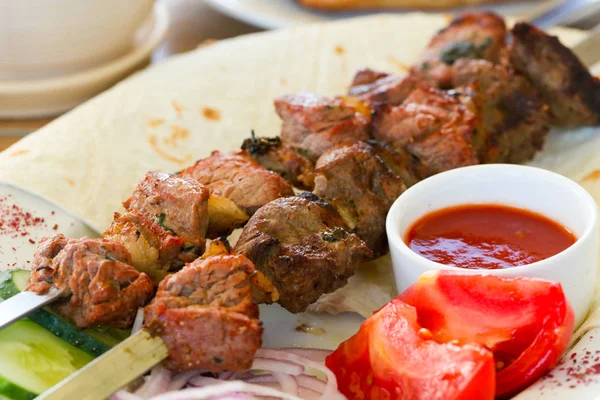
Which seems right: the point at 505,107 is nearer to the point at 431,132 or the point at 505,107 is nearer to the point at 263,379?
the point at 431,132

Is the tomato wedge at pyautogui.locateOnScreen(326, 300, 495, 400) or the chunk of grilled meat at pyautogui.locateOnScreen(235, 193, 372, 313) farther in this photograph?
the chunk of grilled meat at pyautogui.locateOnScreen(235, 193, 372, 313)

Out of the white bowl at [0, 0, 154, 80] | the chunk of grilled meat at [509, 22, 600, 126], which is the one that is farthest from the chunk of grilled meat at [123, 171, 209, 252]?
the white bowl at [0, 0, 154, 80]

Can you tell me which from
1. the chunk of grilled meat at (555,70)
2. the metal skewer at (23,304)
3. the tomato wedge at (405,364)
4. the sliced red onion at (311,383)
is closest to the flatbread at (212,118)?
the chunk of grilled meat at (555,70)

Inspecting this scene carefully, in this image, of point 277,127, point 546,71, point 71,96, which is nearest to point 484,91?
point 546,71

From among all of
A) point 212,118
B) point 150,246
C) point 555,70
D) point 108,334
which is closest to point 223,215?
point 150,246

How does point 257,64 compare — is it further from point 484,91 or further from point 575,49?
point 575,49

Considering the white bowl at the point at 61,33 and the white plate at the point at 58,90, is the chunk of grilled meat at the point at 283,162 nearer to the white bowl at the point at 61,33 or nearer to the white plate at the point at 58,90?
the white bowl at the point at 61,33

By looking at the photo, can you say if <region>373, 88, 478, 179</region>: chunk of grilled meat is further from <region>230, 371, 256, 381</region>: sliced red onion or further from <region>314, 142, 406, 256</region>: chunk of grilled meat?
<region>230, 371, 256, 381</region>: sliced red onion
